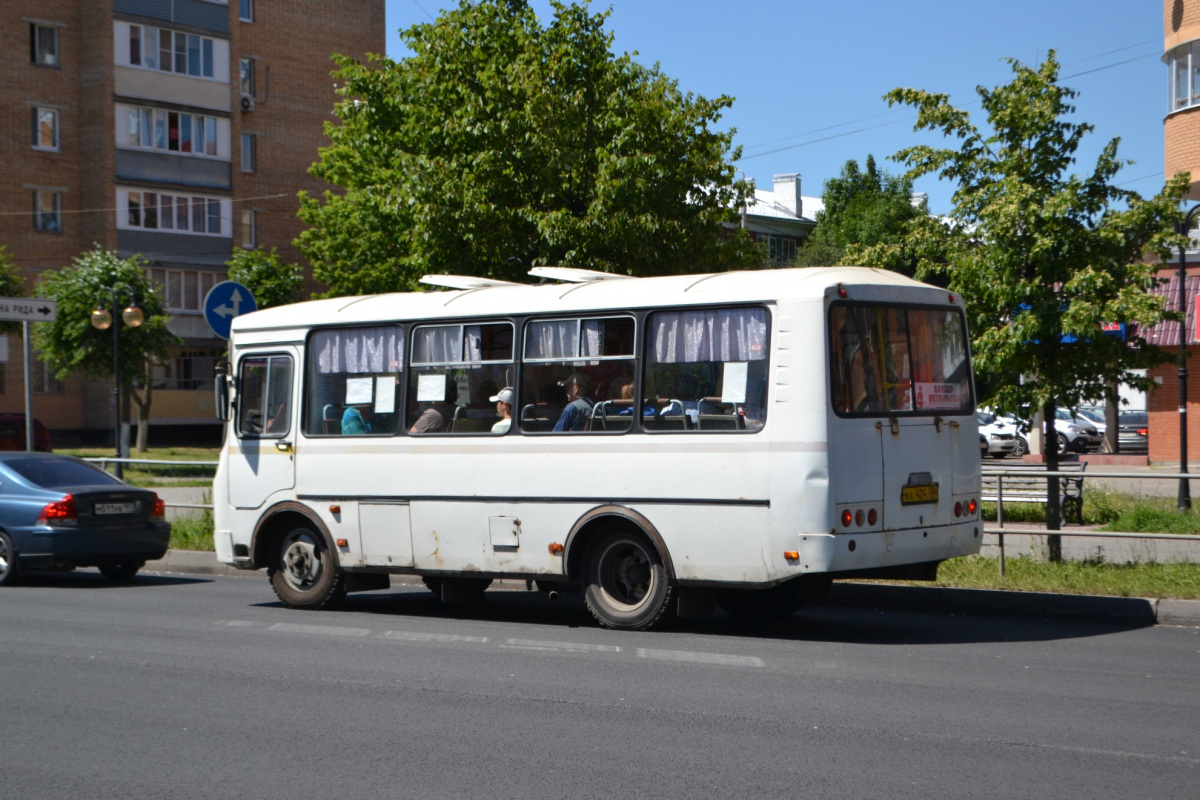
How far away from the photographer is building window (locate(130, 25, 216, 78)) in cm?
4997

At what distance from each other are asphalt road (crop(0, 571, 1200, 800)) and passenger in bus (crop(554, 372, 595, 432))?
166 centimetres

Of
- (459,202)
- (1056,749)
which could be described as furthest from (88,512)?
(1056,749)

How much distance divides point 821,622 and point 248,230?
1812 inches

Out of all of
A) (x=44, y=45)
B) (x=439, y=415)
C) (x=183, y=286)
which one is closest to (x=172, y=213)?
(x=183, y=286)

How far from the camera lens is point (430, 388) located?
465 inches

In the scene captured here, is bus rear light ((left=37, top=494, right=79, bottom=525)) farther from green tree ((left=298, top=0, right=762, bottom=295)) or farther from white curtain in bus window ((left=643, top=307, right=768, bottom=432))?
green tree ((left=298, top=0, right=762, bottom=295))

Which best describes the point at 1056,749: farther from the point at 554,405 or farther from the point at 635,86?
the point at 635,86

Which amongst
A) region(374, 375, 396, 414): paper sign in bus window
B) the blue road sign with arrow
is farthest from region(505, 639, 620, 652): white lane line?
the blue road sign with arrow

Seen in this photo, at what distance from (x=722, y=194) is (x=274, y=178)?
3565 cm

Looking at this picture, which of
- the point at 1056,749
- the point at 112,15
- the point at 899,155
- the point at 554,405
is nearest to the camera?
the point at 1056,749

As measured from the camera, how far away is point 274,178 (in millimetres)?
55094

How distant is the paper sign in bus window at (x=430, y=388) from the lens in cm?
1173

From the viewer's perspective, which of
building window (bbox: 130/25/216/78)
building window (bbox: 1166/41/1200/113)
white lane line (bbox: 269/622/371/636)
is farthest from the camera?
building window (bbox: 130/25/216/78)

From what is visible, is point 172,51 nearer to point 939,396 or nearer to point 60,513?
point 60,513
